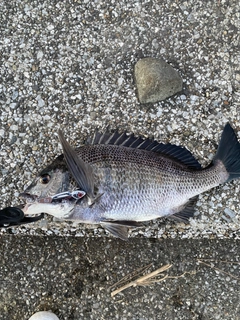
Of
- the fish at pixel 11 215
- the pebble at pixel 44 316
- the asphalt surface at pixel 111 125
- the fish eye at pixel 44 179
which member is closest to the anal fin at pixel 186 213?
the asphalt surface at pixel 111 125

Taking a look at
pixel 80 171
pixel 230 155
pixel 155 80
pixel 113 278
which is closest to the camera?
pixel 80 171

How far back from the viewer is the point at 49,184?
2.21m

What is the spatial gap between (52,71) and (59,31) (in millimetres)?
316

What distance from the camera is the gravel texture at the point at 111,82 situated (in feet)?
9.16

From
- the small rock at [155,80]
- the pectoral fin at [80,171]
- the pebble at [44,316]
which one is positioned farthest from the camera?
the pebble at [44,316]

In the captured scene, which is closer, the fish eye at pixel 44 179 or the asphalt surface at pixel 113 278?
the fish eye at pixel 44 179

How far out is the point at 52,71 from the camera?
2881 mm

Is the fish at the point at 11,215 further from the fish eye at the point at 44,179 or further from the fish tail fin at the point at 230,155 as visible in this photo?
the fish tail fin at the point at 230,155

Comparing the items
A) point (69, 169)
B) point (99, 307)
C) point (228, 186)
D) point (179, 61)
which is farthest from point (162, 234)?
point (179, 61)

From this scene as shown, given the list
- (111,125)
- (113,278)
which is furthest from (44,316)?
(111,125)

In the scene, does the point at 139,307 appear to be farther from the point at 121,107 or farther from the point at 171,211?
the point at 121,107

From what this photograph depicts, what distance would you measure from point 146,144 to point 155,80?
55 cm

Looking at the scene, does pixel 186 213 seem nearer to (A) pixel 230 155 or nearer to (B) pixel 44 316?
(A) pixel 230 155

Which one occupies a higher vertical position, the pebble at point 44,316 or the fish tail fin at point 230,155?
the fish tail fin at point 230,155
